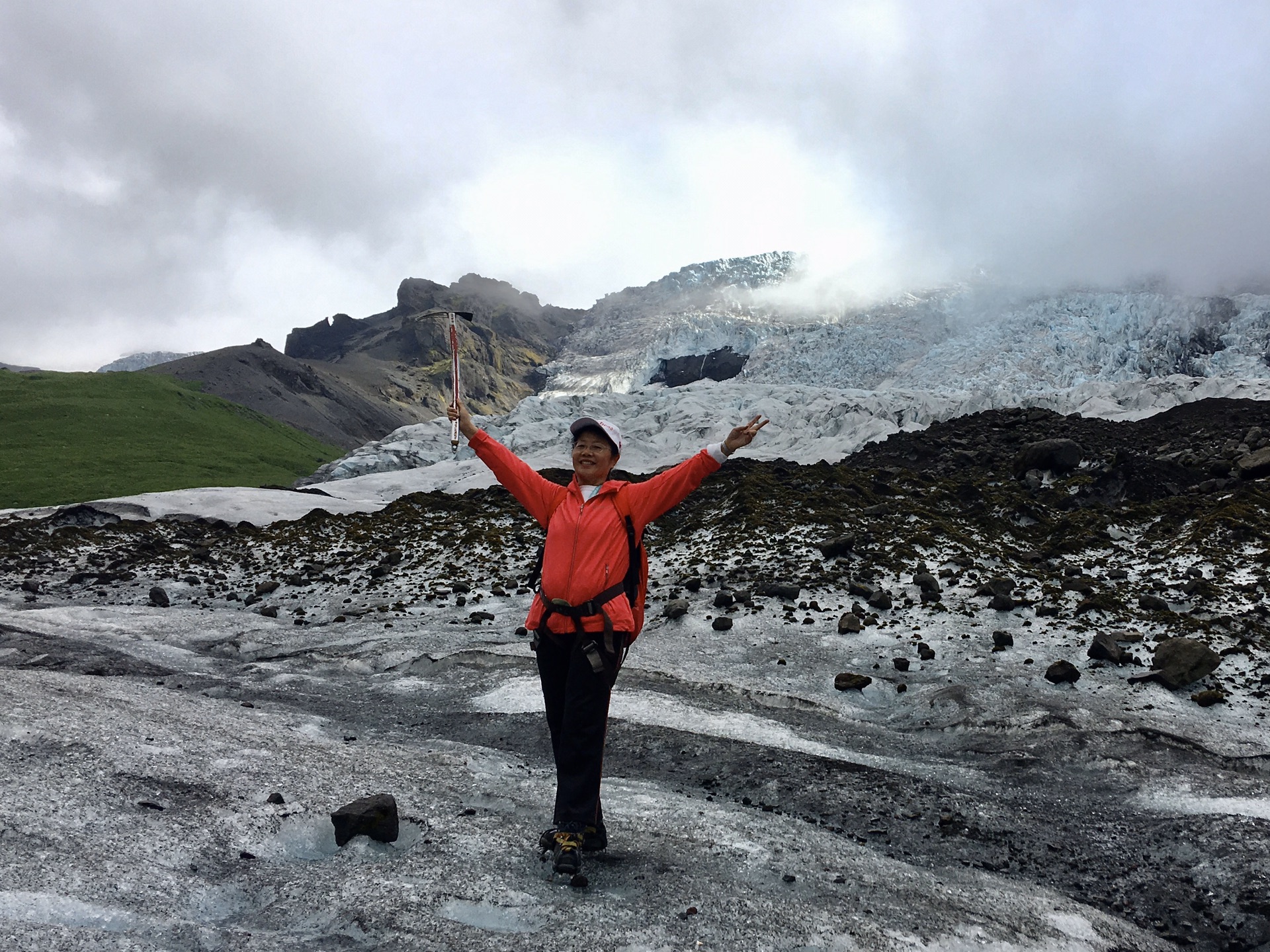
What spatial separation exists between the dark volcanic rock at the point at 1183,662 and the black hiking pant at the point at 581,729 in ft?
21.1

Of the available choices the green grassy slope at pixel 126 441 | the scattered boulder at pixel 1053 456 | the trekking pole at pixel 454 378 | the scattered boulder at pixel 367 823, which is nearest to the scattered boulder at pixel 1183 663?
the trekking pole at pixel 454 378

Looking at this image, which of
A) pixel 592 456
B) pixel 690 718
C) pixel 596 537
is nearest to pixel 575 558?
pixel 596 537

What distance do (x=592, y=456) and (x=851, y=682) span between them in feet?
17.3

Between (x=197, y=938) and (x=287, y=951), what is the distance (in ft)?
1.18

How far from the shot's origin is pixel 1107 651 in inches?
326

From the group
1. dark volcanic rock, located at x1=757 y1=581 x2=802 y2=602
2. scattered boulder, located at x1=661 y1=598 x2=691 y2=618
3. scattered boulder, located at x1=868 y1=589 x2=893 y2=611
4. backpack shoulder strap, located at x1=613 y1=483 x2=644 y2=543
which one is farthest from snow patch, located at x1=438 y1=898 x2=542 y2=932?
dark volcanic rock, located at x1=757 y1=581 x2=802 y2=602

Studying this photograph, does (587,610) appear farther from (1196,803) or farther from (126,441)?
(126,441)

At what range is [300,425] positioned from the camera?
116625 millimetres

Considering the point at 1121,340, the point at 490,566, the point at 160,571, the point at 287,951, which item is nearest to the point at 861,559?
the point at 490,566

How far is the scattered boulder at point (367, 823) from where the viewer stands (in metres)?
4.09

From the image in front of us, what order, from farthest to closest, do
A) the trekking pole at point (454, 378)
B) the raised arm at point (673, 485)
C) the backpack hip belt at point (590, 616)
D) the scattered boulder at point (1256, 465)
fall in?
the scattered boulder at point (1256, 465) → the trekking pole at point (454, 378) → the raised arm at point (673, 485) → the backpack hip belt at point (590, 616)

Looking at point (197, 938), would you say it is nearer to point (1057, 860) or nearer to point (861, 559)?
point (1057, 860)

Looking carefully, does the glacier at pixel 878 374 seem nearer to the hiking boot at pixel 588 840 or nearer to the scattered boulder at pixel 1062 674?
the scattered boulder at pixel 1062 674

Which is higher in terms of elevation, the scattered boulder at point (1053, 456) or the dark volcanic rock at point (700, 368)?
the dark volcanic rock at point (700, 368)
